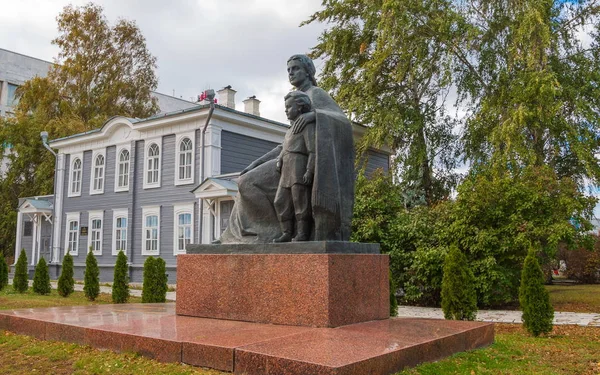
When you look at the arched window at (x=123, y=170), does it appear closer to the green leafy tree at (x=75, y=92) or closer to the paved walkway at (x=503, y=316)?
the green leafy tree at (x=75, y=92)

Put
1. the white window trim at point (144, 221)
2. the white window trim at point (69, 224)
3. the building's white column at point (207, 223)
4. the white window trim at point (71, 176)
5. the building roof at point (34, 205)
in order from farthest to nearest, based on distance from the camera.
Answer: the building roof at point (34, 205)
the white window trim at point (71, 176)
the white window trim at point (69, 224)
the white window trim at point (144, 221)
the building's white column at point (207, 223)

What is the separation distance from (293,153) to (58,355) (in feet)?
10.4

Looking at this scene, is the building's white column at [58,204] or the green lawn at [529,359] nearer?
the green lawn at [529,359]

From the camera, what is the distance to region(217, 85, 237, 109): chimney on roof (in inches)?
895

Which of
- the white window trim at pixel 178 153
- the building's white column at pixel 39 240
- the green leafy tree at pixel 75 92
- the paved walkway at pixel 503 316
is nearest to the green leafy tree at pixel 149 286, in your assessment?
the paved walkway at pixel 503 316

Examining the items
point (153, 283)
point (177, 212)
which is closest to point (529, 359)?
point (153, 283)

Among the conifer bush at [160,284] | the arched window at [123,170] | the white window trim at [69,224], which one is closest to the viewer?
the conifer bush at [160,284]

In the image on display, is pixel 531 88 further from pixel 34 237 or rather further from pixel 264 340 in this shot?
pixel 34 237

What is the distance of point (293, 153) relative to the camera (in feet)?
19.8

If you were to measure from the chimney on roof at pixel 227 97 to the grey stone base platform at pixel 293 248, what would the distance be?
1666 centimetres

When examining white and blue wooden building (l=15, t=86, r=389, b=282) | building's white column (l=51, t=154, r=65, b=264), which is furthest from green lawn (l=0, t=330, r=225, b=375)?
building's white column (l=51, t=154, r=65, b=264)

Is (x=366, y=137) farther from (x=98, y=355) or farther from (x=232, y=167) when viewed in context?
(x=98, y=355)

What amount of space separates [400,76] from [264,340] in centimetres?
1558

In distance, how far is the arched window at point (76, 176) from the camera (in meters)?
25.1
